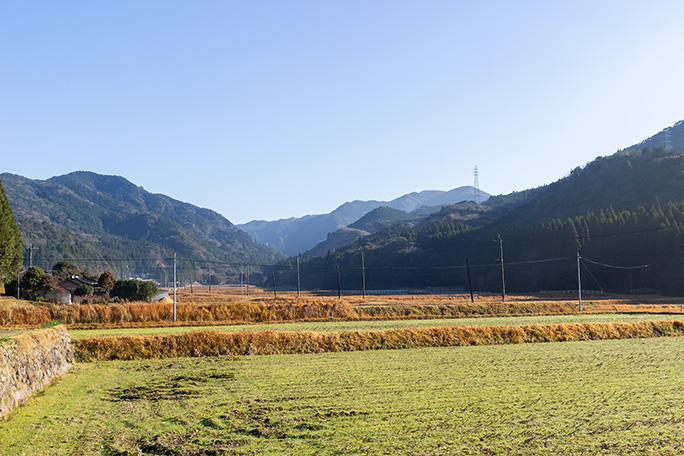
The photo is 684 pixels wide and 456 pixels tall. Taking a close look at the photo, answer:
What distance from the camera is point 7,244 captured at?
170ft

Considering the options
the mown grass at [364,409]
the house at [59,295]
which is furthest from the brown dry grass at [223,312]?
the house at [59,295]

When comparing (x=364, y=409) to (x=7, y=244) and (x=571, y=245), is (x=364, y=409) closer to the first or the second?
(x=7, y=244)

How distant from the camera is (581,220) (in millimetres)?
112875

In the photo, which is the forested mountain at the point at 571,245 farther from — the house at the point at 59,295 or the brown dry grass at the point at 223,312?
the house at the point at 59,295

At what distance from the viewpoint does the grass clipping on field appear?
73.9 ft

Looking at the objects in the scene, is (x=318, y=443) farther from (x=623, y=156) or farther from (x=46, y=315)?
(x=623, y=156)

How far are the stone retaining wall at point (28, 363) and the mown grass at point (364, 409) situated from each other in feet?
1.27

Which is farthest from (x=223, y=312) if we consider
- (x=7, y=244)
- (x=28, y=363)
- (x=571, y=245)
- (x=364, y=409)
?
(x=571, y=245)

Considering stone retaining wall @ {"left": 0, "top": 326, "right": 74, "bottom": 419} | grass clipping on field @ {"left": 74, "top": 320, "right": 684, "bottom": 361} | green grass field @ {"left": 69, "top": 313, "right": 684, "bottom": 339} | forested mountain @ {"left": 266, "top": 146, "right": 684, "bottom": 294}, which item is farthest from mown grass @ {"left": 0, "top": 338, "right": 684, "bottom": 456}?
forested mountain @ {"left": 266, "top": 146, "right": 684, "bottom": 294}

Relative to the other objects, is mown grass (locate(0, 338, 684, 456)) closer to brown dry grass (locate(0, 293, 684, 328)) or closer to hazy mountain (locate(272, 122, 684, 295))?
brown dry grass (locate(0, 293, 684, 328))

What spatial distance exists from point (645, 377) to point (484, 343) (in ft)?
36.3

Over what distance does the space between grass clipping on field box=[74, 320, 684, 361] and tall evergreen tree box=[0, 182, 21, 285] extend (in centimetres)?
3626

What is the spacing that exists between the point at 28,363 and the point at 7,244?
148 feet

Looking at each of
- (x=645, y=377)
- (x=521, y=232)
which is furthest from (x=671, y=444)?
(x=521, y=232)
